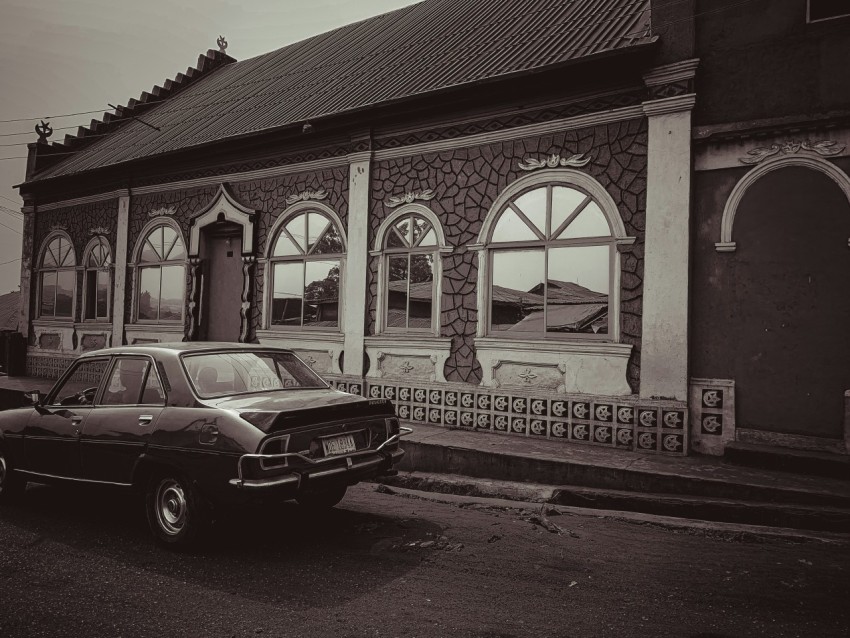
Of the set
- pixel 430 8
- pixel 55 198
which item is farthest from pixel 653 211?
pixel 55 198

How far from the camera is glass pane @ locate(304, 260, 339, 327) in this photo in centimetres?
1058

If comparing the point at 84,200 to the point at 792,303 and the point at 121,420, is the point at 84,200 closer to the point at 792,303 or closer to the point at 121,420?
the point at 121,420

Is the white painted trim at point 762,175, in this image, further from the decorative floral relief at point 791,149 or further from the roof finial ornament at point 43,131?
the roof finial ornament at point 43,131

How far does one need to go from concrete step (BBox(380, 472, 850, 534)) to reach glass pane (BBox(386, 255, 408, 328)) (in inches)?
124

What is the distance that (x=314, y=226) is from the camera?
35.8ft

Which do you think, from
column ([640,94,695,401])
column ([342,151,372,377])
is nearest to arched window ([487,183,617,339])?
column ([640,94,695,401])

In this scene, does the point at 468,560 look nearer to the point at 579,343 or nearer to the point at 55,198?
the point at 579,343

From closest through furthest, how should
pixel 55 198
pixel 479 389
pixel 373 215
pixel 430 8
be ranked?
pixel 479 389, pixel 373 215, pixel 430 8, pixel 55 198

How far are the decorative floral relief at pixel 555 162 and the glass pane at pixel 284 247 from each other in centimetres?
459

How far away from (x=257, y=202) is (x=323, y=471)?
8.28m

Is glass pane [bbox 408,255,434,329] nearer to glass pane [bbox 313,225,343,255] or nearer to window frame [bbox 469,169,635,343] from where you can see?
window frame [bbox 469,169,635,343]

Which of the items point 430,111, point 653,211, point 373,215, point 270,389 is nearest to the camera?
point 270,389

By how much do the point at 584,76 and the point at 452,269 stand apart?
312 cm

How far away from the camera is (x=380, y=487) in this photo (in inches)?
265
